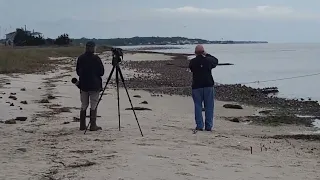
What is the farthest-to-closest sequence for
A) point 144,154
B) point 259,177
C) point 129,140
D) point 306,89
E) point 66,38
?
point 66,38, point 306,89, point 129,140, point 144,154, point 259,177

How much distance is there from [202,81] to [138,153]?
381cm

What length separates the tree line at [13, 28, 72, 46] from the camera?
96312mm

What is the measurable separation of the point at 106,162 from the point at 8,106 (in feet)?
25.3

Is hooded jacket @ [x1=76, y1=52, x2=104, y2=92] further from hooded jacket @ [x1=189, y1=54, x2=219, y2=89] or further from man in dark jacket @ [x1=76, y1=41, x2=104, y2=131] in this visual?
hooded jacket @ [x1=189, y1=54, x2=219, y2=89]

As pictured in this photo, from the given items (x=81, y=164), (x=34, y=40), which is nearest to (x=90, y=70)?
(x=81, y=164)

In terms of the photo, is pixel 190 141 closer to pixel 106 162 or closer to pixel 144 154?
pixel 144 154

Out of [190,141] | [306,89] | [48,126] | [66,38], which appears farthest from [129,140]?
[66,38]

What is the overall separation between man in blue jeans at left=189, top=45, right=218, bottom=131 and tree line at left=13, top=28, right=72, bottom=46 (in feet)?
290

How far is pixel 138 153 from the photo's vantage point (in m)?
7.72

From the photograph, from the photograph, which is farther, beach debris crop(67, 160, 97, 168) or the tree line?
the tree line

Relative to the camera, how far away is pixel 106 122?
11828 millimetres

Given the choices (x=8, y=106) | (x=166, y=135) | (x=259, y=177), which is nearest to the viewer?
(x=259, y=177)

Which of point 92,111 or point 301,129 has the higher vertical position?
point 92,111

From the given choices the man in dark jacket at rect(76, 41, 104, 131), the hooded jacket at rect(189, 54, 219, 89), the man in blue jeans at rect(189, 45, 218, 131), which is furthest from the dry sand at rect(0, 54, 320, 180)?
the hooded jacket at rect(189, 54, 219, 89)
